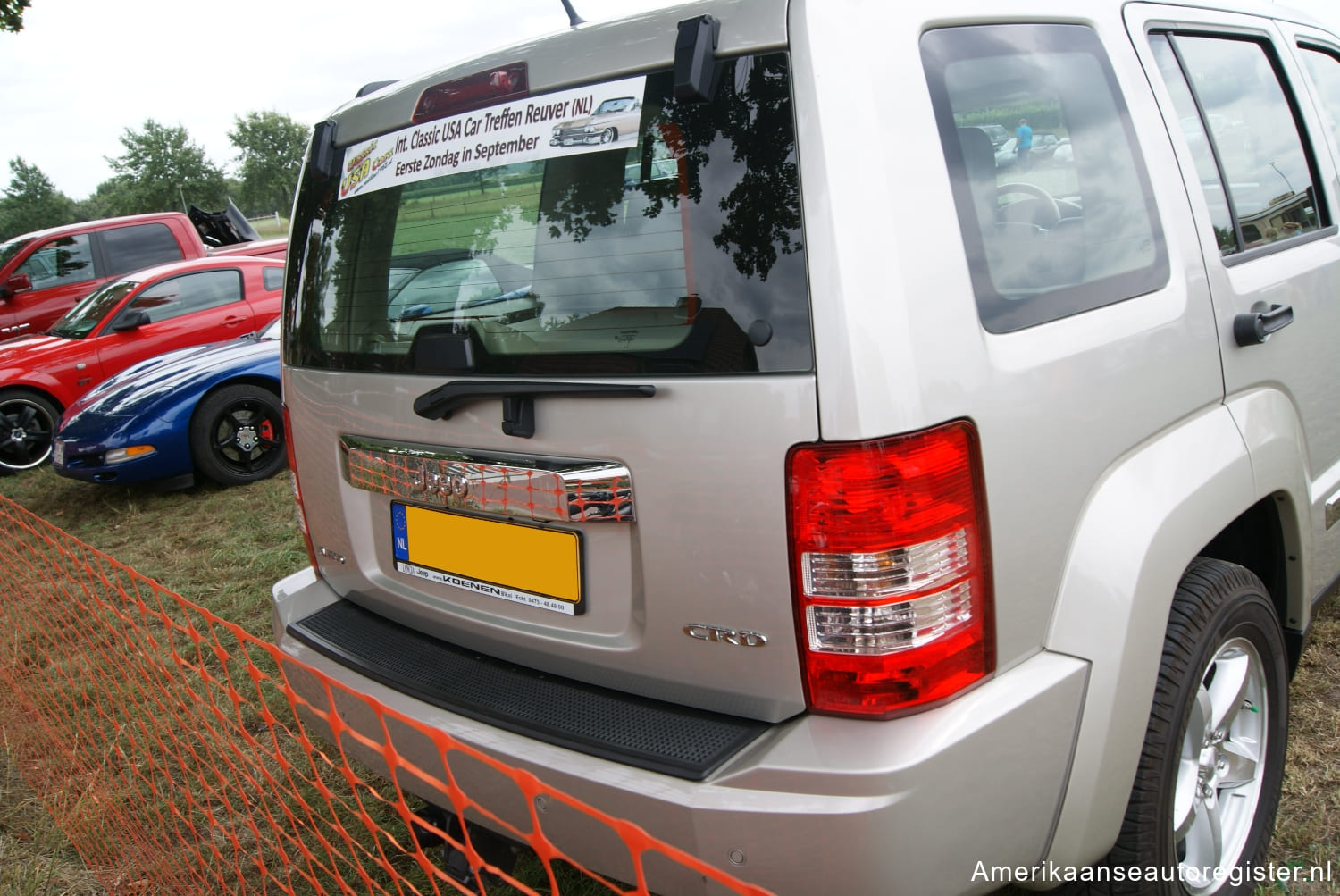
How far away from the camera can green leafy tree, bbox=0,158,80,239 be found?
56.7 m

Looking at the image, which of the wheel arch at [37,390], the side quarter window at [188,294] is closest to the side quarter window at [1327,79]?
the side quarter window at [188,294]

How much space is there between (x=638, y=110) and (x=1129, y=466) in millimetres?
1037

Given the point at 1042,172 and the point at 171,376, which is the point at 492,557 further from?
the point at 171,376

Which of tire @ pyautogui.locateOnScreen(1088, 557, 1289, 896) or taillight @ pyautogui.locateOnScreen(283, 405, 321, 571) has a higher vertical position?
taillight @ pyautogui.locateOnScreen(283, 405, 321, 571)

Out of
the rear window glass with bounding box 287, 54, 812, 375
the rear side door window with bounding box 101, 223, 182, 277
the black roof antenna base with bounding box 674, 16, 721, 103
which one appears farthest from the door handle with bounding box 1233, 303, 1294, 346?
the rear side door window with bounding box 101, 223, 182, 277

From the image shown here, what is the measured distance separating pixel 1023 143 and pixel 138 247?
1078 cm

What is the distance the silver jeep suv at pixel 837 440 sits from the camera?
1371mm

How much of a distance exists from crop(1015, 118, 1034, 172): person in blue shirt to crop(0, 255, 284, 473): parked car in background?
7.46 meters

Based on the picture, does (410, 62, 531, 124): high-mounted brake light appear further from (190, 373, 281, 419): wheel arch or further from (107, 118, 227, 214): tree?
(107, 118, 227, 214): tree

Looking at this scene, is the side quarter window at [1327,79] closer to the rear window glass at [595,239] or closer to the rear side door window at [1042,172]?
the rear side door window at [1042,172]

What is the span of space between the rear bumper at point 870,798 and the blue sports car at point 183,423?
5.51m

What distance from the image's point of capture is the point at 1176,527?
163cm

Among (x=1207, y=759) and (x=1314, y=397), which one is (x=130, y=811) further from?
(x=1314, y=397)

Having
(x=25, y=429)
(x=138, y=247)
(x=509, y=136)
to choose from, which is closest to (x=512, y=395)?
(x=509, y=136)
